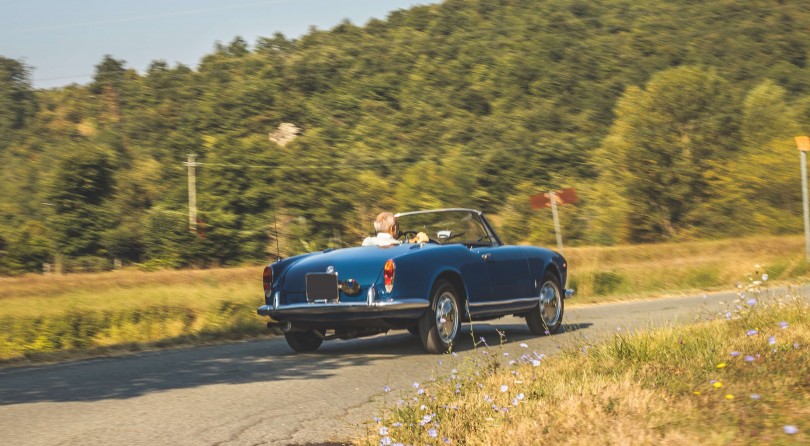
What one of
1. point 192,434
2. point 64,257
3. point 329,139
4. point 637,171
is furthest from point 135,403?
point 329,139

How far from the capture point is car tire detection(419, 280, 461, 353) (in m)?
10.8

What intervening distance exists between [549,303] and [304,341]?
3158 millimetres

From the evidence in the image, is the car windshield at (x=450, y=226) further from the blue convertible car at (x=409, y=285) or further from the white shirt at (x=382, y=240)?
the white shirt at (x=382, y=240)

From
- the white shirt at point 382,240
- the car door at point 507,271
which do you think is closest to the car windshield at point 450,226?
the car door at point 507,271

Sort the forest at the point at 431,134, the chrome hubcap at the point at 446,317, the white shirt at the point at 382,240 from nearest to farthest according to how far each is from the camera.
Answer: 1. the chrome hubcap at the point at 446,317
2. the white shirt at the point at 382,240
3. the forest at the point at 431,134

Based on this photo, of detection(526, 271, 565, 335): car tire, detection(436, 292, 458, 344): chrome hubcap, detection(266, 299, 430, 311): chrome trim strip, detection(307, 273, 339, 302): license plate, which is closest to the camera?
detection(266, 299, 430, 311): chrome trim strip

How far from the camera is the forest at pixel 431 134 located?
7981cm

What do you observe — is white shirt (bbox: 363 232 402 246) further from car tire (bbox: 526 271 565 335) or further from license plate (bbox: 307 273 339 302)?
car tire (bbox: 526 271 565 335)

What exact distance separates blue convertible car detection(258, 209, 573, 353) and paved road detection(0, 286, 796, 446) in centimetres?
35

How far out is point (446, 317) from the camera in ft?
36.3

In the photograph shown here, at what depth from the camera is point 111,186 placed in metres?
92.2

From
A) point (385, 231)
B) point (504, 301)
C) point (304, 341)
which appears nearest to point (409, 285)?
point (385, 231)

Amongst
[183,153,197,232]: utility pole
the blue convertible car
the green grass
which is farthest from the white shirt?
[183,153,197,232]: utility pole

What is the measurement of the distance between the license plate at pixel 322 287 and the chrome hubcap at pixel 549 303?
3316 mm
